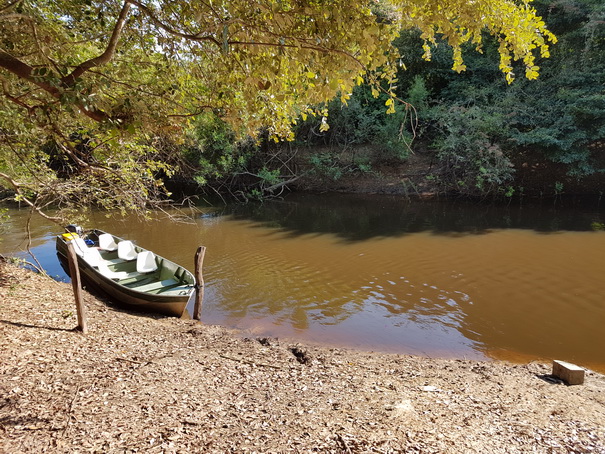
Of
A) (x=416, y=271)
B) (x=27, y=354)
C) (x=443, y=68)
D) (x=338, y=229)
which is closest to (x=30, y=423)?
(x=27, y=354)

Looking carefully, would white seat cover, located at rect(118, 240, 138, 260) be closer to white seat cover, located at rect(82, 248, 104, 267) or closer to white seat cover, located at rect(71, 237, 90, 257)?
white seat cover, located at rect(82, 248, 104, 267)

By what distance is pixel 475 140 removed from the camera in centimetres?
1667

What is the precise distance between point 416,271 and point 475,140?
31.2 feet

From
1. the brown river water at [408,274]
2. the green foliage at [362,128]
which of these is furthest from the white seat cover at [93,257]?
the green foliage at [362,128]

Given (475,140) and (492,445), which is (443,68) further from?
(492,445)

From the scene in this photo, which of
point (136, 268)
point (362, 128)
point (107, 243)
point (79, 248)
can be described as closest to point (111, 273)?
point (136, 268)

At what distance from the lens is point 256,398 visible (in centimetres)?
404

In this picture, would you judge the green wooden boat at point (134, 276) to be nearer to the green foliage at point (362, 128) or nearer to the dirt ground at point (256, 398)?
the dirt ground at point (256, 398)

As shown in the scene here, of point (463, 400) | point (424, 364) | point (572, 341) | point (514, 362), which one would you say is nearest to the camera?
point (463, 400)

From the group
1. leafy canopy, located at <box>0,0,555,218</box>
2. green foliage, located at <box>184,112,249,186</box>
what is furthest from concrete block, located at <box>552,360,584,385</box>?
green foliage, located at <box>184,112,249,186</box>

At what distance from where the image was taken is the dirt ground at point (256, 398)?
3.19 metres

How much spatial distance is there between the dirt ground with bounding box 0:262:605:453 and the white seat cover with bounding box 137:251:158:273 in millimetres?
2676

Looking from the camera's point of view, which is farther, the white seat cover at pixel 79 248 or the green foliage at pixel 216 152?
the green foliage at pixel 216 152

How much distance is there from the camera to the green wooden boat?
741 centimetres
